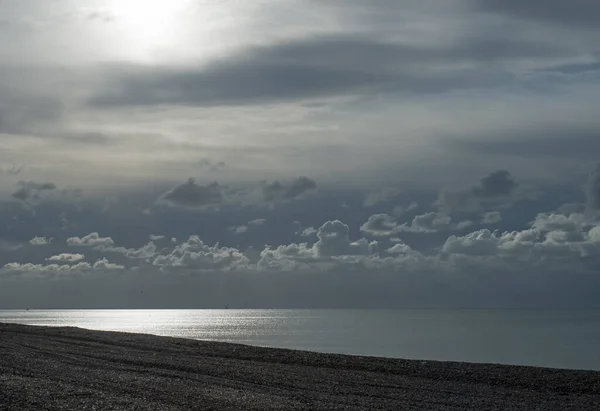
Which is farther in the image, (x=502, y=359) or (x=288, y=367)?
(x=502, y=359)

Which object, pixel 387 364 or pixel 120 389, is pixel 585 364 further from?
pixel 120 389

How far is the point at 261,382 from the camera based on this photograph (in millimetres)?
31969

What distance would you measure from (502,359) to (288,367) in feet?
135

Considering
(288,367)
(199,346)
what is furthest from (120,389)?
(199,346)

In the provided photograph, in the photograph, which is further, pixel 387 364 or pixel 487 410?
pixel 387 364

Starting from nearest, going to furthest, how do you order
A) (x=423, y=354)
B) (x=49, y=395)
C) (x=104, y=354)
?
(x=49, y=395) < (x=104, y=354) < (x=423, y=354)

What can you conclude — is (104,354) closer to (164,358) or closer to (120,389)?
(164,358)

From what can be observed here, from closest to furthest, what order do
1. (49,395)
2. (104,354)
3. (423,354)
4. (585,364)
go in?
(49,395), (104,354), (585,364), (423,354)

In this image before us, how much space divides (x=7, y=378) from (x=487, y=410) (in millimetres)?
17051

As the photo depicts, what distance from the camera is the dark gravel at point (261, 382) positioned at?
25.8m

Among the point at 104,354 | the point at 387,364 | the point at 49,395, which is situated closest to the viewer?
the point at 49,395

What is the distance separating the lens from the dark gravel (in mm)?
25750

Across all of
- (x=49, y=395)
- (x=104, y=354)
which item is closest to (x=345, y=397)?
(x=49, y=395)

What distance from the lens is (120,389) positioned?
28.1 meters
